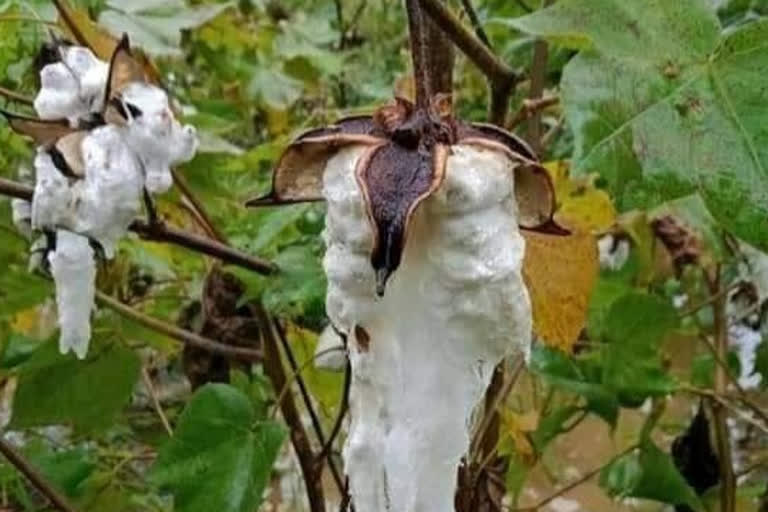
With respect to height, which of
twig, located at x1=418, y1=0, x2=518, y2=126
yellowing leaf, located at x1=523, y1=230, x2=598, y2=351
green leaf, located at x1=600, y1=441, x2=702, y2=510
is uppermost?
twig, located at x1=418, y1=0, x2=518, y2=126

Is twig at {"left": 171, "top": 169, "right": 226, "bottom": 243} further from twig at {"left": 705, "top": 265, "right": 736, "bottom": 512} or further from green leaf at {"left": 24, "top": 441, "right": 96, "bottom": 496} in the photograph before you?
twig at {"left": 705, "top": 265, "right": 736, "bottom": 512}

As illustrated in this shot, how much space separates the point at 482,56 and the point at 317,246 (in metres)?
0.14

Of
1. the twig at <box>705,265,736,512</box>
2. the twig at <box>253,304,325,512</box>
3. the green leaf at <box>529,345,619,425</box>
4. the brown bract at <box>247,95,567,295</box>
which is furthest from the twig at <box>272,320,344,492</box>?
the brown bract at <box>247,95,567,295</box>

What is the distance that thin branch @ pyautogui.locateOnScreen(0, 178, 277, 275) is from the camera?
1.92 ft

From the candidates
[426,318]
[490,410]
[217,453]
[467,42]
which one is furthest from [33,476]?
[426,318]

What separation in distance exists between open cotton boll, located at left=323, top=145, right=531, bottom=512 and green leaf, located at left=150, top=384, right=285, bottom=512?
313 millimetres

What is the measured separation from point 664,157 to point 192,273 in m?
0.64

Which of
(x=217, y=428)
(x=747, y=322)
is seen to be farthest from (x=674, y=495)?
(x=217, y=428)

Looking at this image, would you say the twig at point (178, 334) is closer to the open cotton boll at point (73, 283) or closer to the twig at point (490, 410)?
the twig at point (490, 410)

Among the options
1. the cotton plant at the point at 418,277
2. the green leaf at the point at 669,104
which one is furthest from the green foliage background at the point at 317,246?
the cotton plant at the point at 418,277

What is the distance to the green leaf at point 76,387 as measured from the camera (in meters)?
0.84

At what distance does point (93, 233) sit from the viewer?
488 mm

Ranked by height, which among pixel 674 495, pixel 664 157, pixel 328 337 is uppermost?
pixel 664 157

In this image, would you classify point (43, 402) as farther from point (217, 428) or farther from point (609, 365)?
point (609, 365)
